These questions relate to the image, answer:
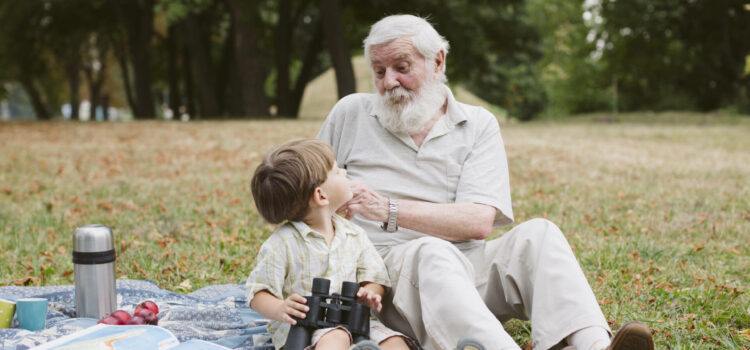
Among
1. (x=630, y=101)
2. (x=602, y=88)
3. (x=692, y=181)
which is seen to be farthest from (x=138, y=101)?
(x=602, y=88)

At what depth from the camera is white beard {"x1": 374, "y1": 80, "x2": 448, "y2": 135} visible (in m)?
3.36

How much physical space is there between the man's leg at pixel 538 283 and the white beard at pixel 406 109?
0.69 metres

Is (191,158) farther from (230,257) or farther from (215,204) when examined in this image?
(230,257)

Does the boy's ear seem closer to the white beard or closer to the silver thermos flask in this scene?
the white beard

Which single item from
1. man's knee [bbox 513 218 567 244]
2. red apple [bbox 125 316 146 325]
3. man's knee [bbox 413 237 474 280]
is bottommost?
red apple [bbox 125 316 146 325]

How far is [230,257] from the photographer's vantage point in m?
4.91

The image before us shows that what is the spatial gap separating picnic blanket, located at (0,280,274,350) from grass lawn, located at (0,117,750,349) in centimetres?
40

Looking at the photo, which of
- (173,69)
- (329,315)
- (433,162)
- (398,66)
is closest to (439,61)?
(398,66)

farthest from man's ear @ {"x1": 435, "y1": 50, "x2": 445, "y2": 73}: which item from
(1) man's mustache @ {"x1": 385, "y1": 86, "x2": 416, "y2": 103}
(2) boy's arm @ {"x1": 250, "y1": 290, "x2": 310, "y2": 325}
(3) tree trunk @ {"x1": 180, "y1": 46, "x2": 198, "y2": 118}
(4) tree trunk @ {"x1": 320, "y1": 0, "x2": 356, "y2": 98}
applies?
(3) tree trunk @ {"x1": 180, "y1": 46, "x2": 198, "y2": 118}

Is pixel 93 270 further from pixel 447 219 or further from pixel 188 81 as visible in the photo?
pixel 188 81

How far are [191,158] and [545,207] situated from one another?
5.97 metres

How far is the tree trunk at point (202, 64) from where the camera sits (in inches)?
777

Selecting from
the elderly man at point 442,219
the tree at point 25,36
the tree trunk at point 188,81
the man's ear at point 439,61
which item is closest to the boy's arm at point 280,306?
the elderly man at point 442,219

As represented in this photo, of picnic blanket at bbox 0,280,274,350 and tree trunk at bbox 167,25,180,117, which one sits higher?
tree trunk at bbox 167,25,180,117
